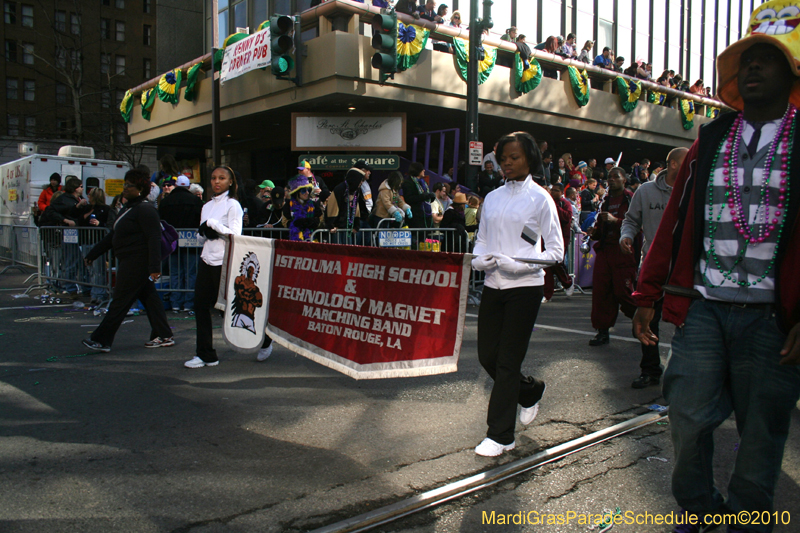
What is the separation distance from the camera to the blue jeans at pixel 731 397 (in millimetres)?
2373

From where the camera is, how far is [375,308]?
4.31 metres

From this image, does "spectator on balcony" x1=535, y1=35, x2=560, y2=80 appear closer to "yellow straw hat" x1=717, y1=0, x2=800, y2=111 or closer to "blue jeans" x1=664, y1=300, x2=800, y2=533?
"yellow straw hat" x1=717, y1=0, x2=800, y2=111

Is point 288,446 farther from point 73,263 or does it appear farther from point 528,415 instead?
point 73,263

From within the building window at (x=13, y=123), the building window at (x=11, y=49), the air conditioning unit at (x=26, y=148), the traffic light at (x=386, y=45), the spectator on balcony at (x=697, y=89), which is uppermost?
the building window at (x=11, y=49)

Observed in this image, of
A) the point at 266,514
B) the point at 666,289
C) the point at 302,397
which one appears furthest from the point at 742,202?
the point at 302,397

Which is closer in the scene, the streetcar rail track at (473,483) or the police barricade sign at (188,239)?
the streetcar rail track at (473,483)

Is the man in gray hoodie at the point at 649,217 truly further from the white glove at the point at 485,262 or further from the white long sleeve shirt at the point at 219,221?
the white long sleeve shirt at the point at 219,221

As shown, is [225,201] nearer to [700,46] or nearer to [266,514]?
[266,514]

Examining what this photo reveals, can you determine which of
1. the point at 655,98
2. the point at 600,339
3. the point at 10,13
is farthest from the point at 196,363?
the point at 10,13

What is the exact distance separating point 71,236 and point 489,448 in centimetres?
961

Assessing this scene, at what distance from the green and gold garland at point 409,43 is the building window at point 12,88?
50.1 meters

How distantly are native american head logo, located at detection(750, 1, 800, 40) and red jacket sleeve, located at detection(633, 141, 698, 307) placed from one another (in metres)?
0.48

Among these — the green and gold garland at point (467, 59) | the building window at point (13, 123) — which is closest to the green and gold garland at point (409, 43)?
the green and gold garland at point (467, 59)

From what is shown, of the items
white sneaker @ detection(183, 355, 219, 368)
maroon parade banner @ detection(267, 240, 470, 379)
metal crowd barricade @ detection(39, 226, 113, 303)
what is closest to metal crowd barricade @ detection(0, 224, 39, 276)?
metal crowd barricade @ detection(39, 226, 113, 303)
